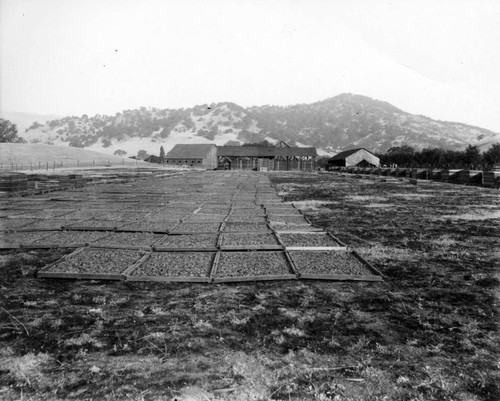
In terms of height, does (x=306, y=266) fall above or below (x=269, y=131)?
below

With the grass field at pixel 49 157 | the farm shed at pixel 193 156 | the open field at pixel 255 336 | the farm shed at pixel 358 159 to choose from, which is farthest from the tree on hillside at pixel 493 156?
the grass field at pixel 49 157

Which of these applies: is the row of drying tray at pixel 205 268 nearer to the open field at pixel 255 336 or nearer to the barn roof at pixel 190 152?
the open field at pixel 255 336

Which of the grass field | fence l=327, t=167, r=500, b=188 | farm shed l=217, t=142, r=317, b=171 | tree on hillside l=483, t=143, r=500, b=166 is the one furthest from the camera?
farm shed l=217, t=142, r=317, b=171

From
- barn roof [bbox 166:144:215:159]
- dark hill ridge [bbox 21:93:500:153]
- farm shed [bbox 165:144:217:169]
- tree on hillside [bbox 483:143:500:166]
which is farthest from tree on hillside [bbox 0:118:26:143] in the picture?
tree on hillside [bbox 483:143:500:166]

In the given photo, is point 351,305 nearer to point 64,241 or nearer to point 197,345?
point 197,345

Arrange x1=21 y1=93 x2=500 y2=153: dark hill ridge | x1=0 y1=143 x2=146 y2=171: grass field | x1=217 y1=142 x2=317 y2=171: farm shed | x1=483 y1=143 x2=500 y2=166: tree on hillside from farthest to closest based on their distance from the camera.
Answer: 1. x1=21 y1=93 x2=500 y2=153: dark hill ridge
2. x1=217 y1=142 x2=317 y2=171: farm shed
3. x1=0 y1=143 x2=146 y2=171: grass field
4. x1=483 y1=143 x2=500 y2=166: tree on hillside

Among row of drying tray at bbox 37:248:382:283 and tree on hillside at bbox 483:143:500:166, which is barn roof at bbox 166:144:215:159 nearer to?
tree on hillside at bbox 483:143:500:166

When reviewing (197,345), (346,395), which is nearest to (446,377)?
(346,395)
